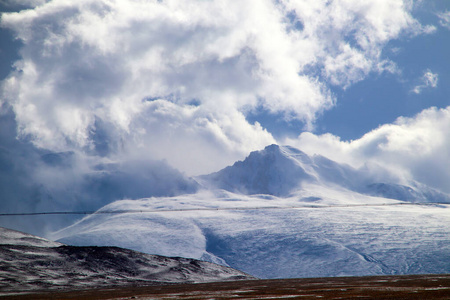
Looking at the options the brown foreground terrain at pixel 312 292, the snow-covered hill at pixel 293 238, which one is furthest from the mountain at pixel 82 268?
the brown foreground terrain at pixel 312 292

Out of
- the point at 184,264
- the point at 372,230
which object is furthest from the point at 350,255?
the point at 184,264

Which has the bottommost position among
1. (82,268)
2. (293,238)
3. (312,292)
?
(82,268)

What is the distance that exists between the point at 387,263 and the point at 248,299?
226ft

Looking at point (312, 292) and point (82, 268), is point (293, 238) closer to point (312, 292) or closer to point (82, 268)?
point (82, 268)

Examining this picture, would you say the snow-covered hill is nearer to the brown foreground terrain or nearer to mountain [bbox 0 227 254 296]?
mountain [bbox 0 227 254 296]

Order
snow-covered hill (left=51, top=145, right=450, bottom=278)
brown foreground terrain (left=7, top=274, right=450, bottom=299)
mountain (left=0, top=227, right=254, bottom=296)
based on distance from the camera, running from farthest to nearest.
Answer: snow-covered hill (left=51, top=145, right=450, bottom=278)
mountain (left=0, top=227, right=254, bottom=296)
brown foreground terrain (left=7, top=274, right=450, bottom=299)

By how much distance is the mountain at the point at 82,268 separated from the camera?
1678 inches

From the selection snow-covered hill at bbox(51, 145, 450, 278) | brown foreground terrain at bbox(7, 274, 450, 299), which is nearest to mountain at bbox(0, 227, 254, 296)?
snow-covered hill at bbox(51, 145, 450, 278)

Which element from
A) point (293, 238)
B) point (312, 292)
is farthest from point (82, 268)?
point (293, 238)

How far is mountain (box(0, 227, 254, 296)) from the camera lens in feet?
140

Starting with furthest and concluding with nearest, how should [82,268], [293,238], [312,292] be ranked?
[293,238], [82,268], [312,292]

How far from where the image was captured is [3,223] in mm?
183500

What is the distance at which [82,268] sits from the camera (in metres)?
50.0

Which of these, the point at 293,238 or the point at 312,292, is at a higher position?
the point at 293,238
